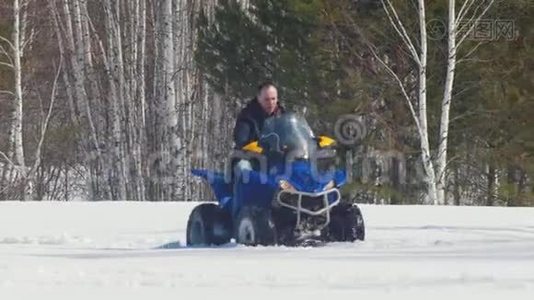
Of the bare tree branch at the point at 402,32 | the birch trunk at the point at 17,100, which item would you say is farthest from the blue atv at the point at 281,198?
the birch trunk at the point at 17,100

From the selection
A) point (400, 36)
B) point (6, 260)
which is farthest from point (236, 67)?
point (6, 260)

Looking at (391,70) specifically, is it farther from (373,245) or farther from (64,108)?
(64,108)

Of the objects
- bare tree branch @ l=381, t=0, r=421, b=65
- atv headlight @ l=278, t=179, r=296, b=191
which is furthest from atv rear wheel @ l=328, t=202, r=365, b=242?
bare tree branch @ l=381, t=0, r=421, b=65

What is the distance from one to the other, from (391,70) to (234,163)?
35.9ft

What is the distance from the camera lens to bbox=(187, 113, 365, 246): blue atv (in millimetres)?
10062

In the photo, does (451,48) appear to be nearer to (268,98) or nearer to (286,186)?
(268,98)

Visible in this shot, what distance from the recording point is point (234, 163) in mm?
10562

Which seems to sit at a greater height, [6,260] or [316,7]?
[316,7]

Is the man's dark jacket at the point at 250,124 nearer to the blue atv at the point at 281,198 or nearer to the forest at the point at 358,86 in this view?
the blue atv at the point at 281,198

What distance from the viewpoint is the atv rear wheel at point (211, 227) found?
35.2 feet

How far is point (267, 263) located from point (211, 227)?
2.85 metres

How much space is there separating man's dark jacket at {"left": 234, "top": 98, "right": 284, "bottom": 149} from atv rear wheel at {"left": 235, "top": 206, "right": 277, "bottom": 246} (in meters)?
0.71

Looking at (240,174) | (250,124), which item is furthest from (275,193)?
(250,124)

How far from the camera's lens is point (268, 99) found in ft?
35.2
